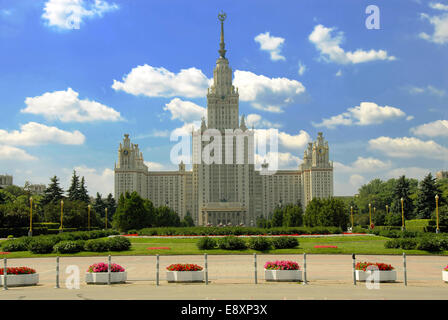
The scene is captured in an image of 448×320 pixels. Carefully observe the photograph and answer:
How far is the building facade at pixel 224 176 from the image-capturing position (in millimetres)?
173000

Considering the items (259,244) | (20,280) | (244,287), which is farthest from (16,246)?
(244,287)

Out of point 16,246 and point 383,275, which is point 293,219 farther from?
point 383,275

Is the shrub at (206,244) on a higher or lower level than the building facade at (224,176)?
lower

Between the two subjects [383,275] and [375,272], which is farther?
[383,275]

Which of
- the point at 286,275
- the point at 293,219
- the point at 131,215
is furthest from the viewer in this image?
the point at 293,219

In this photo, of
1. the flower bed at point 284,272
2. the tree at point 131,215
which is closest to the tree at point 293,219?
the tree at point 131,215

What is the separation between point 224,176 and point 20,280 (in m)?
159

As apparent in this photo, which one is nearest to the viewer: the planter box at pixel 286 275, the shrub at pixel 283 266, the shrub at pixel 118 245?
the planter box at pixel 286 275

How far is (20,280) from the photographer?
19.0 meters

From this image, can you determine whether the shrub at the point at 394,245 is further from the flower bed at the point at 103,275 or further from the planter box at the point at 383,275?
the flower bed at the point at 103,275

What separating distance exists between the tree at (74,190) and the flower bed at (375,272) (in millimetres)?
91393

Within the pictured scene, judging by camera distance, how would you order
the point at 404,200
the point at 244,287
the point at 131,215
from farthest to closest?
the point at 404,200 → the point at 131,215 → the point at 244,287

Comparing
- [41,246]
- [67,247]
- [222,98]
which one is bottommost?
[67,247]

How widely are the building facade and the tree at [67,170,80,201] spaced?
69.8 m
